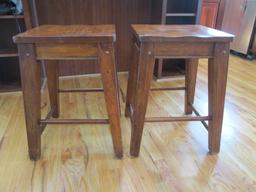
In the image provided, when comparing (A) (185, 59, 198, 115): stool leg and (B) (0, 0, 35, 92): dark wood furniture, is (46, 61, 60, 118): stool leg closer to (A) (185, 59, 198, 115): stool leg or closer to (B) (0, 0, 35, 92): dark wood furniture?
(B) (0, 0, 35, 92): dark wood furniture

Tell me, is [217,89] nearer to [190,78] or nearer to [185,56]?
[185,56]

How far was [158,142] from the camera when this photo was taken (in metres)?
1.28

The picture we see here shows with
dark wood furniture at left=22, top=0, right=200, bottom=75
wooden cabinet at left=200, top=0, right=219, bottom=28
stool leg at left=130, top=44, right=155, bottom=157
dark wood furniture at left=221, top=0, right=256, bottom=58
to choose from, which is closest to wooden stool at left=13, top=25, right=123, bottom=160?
stool leg at left=130, top=44, right=155, bottom=157

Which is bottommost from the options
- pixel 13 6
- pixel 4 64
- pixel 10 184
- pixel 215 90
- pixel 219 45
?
pixel 10 184

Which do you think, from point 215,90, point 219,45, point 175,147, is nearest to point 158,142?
point 175,147

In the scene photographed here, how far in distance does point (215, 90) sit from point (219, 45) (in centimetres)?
21

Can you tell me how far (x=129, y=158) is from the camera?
1144 mm

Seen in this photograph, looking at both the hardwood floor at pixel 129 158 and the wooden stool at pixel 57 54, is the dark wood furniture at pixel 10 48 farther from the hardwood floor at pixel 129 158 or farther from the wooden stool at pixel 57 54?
the wooden stool at pixel 57 54

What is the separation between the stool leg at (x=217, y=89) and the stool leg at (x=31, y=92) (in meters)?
0.79

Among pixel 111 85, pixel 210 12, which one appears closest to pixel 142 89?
pixel 111 85

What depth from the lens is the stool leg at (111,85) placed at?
3.06 ft

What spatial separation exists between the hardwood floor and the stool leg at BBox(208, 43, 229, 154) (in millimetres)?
115

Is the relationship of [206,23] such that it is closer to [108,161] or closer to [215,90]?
[215,90]

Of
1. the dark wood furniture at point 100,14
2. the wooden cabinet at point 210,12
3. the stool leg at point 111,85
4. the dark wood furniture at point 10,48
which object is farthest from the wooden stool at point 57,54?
the wooden cabinet at point 210,12
